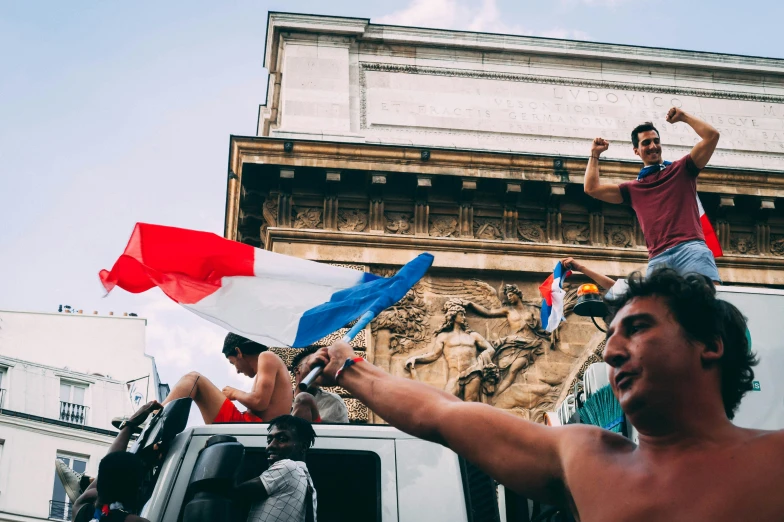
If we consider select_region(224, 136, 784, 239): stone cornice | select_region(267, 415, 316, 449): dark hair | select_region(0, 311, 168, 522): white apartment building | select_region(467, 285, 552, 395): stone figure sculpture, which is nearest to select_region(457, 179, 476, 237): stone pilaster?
select_region(224, 136, 784, 239): stone cornice

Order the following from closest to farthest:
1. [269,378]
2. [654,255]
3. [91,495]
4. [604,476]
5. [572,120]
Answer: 1. [604,476]
2. [91,495]
3. [269,378]
4. [654,255]
5. [572,120]

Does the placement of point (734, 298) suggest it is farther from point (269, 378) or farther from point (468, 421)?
point (468, 421)

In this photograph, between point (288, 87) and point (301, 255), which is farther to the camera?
point (288, 87)

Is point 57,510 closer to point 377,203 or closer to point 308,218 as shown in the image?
point 308,218

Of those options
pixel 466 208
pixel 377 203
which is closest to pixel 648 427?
pixel 377 203

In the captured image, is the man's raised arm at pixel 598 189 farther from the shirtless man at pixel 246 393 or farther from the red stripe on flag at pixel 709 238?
the shirtless man at pixel 246 393

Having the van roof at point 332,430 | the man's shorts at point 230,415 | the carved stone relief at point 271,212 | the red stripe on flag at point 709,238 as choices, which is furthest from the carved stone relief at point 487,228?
the van roof at point 332,430

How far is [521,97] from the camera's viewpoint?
18.3 m

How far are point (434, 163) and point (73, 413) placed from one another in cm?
2084

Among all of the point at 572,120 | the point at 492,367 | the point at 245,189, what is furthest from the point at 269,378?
the point at 572,120

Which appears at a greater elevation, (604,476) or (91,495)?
(604,476)

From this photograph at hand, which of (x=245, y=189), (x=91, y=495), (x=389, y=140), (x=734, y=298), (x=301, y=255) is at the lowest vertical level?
(x=91, y=495)

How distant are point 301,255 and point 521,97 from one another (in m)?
5.46

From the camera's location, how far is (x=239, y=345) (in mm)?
6902
